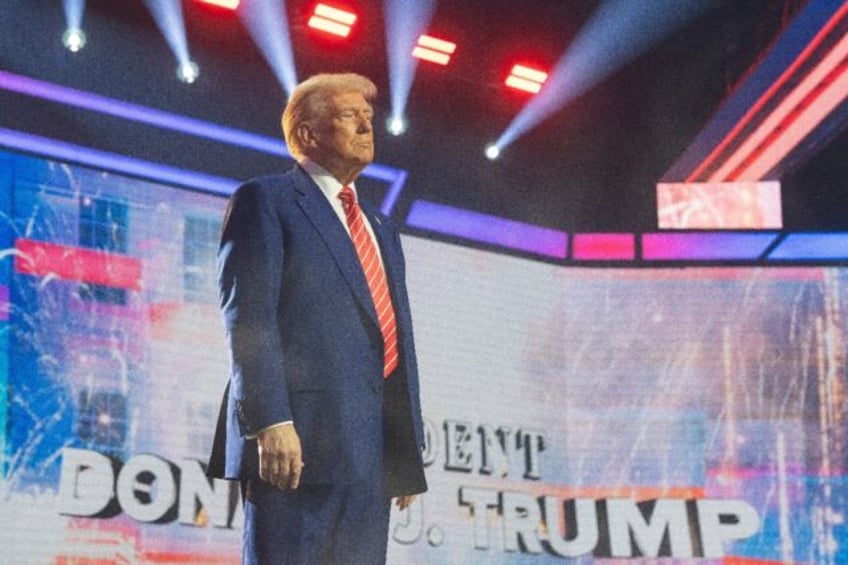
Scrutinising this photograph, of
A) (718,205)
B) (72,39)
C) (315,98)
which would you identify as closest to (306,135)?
(315,98)

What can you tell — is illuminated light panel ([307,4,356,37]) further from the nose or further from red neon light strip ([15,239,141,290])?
the nose

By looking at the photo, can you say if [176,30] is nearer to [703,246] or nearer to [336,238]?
[703,246]

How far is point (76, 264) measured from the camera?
16.3ft

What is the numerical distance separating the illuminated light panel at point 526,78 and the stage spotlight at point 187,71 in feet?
4.75

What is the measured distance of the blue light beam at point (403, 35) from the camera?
5.71 m

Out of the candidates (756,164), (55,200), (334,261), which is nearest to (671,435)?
(756,164)

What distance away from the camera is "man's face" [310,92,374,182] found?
2.50 m

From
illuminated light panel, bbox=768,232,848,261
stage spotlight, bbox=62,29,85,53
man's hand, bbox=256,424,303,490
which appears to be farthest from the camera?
illuminated light panel, bbox=768,232,848,261

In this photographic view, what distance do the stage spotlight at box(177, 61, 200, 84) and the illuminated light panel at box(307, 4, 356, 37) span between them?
1.68 feet

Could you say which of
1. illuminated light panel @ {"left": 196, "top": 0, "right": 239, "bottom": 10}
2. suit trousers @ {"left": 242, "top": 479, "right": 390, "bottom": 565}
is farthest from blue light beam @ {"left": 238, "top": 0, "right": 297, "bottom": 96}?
suit trousers @ {"left": 242, "top": 479, "right": 390, "bottom": 565}

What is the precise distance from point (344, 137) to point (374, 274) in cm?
26

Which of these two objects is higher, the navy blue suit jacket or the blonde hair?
the blonde hair

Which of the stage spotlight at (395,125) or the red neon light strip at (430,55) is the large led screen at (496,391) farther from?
the red neon light strip at (430,55)

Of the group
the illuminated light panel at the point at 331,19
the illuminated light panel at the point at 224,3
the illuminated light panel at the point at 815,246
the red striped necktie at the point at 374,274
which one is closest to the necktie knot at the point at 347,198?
the red striped necktie at the point at 374,274
